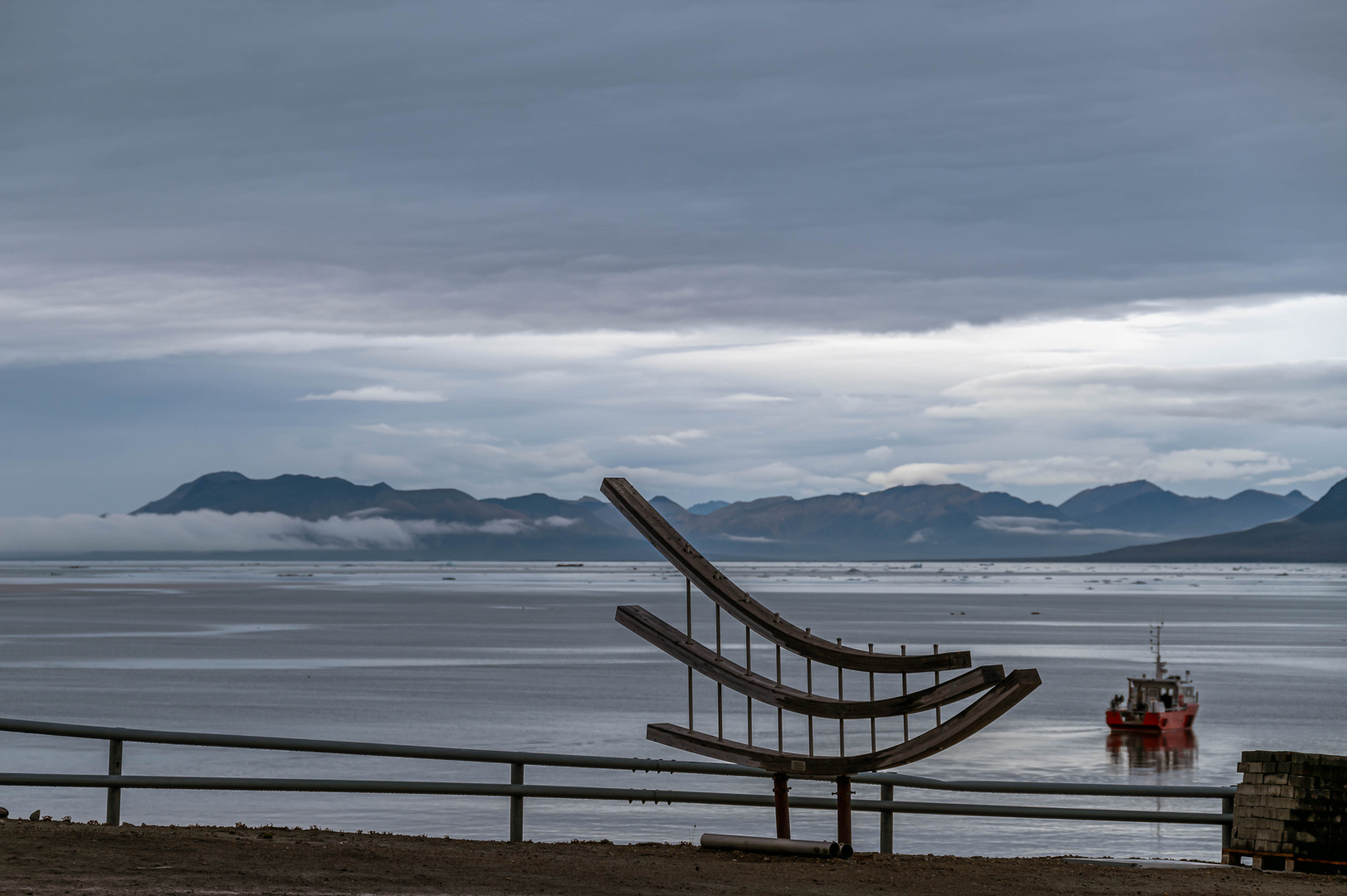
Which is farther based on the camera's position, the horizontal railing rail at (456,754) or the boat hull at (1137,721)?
Result: the boat hull at (1137,721)

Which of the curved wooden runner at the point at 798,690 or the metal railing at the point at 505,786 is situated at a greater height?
the curved wooden runner at the point at 798,690

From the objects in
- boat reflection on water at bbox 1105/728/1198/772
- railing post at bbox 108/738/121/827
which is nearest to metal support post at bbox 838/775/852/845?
railing post at bbox 108/738/121/827

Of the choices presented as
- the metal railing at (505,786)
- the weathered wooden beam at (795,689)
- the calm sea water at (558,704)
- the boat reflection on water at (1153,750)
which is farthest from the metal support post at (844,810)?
the boat reflection on water at (1153,750)

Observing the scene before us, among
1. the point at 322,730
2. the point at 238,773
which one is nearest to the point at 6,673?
the point at 322,730

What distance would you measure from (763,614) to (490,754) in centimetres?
229

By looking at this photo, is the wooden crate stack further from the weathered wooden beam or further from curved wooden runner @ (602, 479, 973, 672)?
curved wooden runner @ (602, 479, 973, 672)

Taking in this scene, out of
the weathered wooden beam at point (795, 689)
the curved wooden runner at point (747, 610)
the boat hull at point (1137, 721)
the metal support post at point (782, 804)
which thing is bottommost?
the boat hull at point (1137, 721)

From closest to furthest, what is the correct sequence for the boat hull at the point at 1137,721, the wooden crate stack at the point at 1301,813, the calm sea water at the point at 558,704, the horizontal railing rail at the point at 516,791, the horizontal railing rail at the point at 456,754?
the horizontal railing rail at the point at 456,754 < the horizontal railing rail at the point at 516,791 < the wooden crate stack at the point at 1301,813 < the calm sea water at the point at 558,704 < the boat hull at the point at 1137,721

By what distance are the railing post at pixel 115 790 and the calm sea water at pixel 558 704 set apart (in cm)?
1439

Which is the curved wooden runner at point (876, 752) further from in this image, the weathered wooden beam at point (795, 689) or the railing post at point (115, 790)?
the railing post at point (115, 790)

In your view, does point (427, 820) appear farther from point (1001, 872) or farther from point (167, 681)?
point (167, 681)

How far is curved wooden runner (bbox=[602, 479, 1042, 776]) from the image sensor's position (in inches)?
388

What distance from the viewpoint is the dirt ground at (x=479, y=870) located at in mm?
8828

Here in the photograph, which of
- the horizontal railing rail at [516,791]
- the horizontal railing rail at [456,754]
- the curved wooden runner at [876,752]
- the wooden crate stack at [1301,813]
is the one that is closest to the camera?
the curved wooden runner at [876,752]
